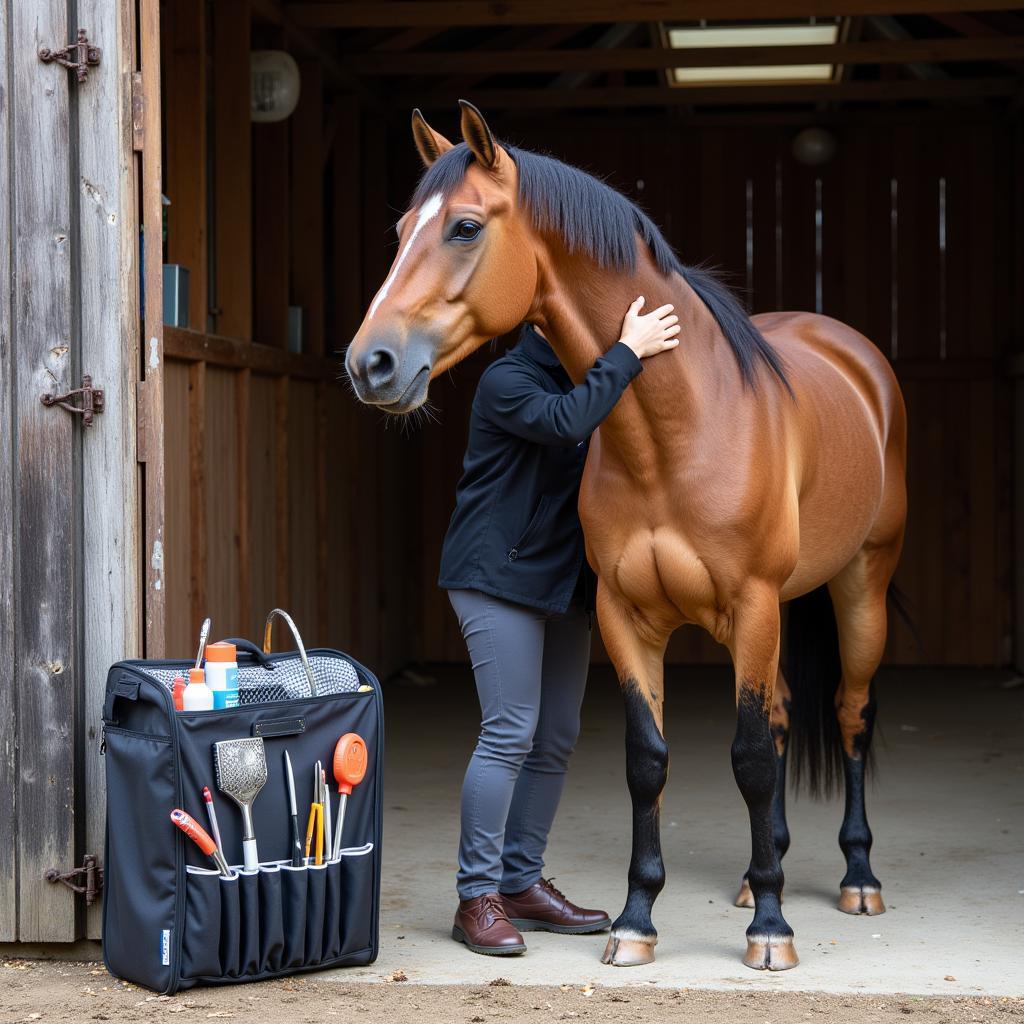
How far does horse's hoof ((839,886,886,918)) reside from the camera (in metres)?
3.81

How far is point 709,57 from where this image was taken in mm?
7277

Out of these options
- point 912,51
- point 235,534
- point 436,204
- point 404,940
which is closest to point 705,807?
point 404,940

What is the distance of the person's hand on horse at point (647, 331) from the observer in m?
3.22

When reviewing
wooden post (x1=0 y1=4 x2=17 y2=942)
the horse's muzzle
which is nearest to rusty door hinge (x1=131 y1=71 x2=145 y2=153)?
wooden post (x1=0 y1=4 x2=17 y2=942)

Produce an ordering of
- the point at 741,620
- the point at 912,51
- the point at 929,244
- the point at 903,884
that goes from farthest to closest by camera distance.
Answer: the point at 929,244 < the point at 912,51 < the point at 903,884 < the point at 741,620

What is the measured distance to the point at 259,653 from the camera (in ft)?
11.2

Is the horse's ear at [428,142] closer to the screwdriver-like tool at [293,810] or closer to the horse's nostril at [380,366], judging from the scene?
the horse's nostril at [380,366]

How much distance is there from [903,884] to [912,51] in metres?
4.73

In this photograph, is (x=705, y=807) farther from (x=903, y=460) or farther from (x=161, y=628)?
(x=161, y=628)

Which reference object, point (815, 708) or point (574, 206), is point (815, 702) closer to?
point (815, 708)

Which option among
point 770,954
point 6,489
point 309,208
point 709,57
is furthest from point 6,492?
point 709,57

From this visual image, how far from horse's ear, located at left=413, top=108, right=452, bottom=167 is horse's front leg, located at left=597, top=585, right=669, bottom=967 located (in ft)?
3.61

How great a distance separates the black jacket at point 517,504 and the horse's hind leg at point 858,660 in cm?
104

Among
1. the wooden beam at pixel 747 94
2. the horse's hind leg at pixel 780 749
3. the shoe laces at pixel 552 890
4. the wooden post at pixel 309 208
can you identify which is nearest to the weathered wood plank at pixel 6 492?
the shoe laces at pixel 552 890
